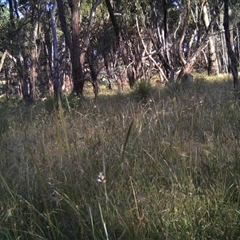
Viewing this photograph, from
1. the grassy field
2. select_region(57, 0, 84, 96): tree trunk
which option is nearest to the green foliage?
select_region(57, 0, 84, 96): tree trunk

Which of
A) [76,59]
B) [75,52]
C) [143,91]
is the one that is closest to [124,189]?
[143,91]

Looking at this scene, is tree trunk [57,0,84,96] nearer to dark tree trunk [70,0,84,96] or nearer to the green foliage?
dark tree trunk [70,0,84,96]

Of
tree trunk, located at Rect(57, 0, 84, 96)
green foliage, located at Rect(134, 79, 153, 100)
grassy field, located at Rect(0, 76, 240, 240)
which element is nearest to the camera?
grassy field, located at Rect(0, 76, 240, 240)

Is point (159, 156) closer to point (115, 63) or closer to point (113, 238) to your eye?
point (113, 238)

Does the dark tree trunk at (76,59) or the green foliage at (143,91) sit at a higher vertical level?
the dark tree trunk at (76,59)

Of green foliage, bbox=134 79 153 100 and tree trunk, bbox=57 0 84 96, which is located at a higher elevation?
tree trunk, bbox=57 0 84 96

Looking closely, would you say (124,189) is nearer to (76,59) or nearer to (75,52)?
(76,59)

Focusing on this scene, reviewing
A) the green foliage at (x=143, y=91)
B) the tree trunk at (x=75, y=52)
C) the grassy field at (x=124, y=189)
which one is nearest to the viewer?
the grassy field at (x=124, y=189)

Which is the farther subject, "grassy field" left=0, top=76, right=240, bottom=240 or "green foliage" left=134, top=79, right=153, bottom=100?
"green foliage" left=134, top=79, right=153, bottom=100

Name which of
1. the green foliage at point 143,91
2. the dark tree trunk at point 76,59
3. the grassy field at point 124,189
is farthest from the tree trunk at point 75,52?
the grassy field at point 124,189

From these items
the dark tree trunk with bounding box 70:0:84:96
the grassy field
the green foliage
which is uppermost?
the dark tree trunk with bounding box 70:0:84:96

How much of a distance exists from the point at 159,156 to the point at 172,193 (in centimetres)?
64

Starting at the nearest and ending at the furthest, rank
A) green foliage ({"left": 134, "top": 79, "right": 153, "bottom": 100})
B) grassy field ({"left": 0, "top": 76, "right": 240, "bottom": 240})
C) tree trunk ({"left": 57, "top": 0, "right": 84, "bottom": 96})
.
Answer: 1. grassy field ({"left": 0, "top": 76, "right": 240, "bottom": 240})
2. green foliage ({"left": 134, "top": 79, "right": 153, "bottom": 100})
3. tree trunk ({"left": 57, "top": 0, "right": 84, "bottom": 96})

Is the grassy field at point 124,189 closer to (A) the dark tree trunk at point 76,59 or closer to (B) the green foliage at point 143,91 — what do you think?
(B) the green foliage at point 143,91
